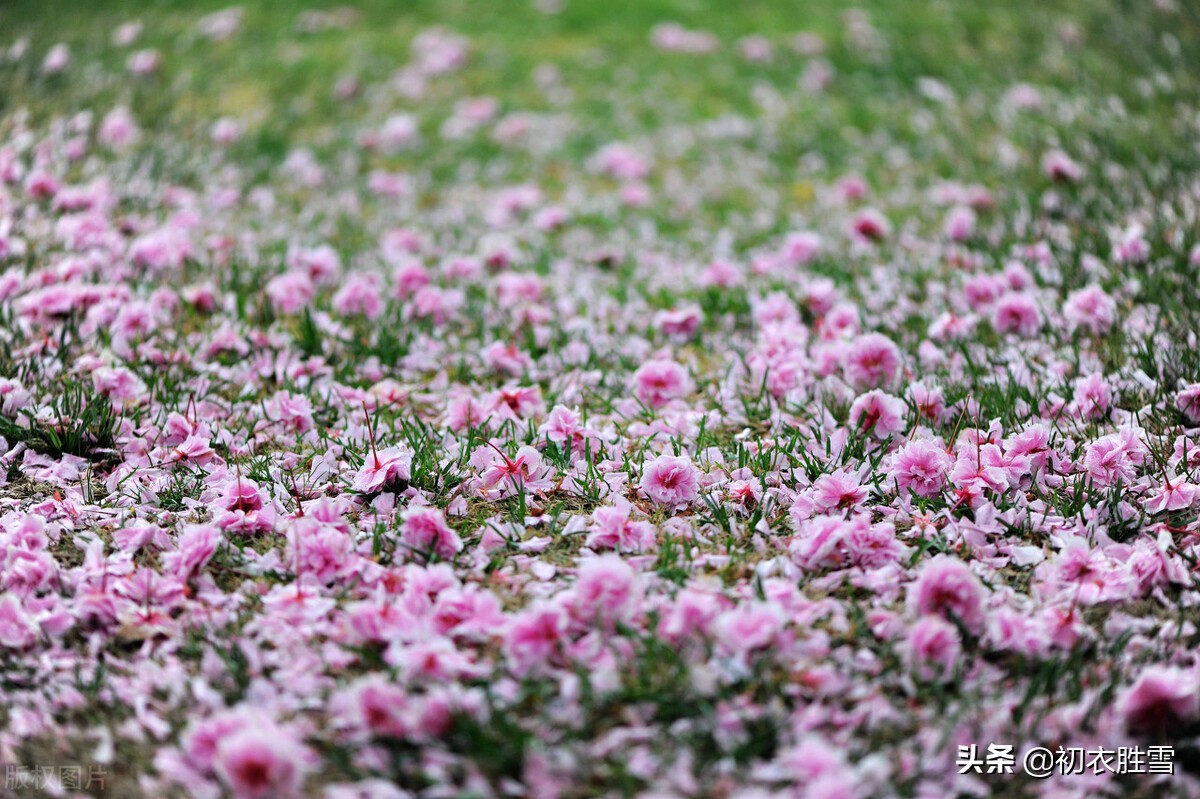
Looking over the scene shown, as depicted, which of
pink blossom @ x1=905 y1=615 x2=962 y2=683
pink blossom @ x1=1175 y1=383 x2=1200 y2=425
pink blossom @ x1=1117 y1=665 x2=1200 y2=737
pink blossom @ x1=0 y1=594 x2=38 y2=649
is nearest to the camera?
pink blossom @ x1=1117 y1=665 x2=1200 y2=737

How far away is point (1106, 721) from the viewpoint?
1717mm

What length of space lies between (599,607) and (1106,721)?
3.18ft

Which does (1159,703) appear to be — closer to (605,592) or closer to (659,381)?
(605,592)

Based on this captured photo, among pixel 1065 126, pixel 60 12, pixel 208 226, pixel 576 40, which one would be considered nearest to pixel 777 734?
pixel 208 226

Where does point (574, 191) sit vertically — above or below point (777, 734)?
below

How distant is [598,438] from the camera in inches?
108

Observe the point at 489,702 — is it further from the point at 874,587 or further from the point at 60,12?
the point at 60,12

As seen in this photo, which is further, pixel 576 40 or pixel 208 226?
pixel 576 40

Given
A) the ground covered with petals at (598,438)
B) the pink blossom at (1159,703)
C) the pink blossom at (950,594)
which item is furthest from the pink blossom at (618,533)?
the pink blossom at (1159,703)

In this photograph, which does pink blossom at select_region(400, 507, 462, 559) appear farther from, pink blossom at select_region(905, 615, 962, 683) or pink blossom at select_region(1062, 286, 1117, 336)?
pink blossom at select_region(1062, 286, 1117, 336)

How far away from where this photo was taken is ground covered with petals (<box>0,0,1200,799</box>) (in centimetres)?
171

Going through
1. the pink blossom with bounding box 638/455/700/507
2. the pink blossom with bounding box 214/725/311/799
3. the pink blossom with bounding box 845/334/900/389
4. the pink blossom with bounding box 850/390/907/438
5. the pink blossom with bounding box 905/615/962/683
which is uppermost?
the pink blossom with bounding box 214/725/311/799

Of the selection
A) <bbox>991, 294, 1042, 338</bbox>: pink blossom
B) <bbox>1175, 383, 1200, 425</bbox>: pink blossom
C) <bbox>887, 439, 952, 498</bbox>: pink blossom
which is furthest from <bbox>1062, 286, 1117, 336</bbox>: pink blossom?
<bbox>887, 439, 952, 498</bbox>: pink blossom

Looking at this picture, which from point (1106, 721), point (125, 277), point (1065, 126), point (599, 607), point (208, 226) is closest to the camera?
point (1106, 721)
